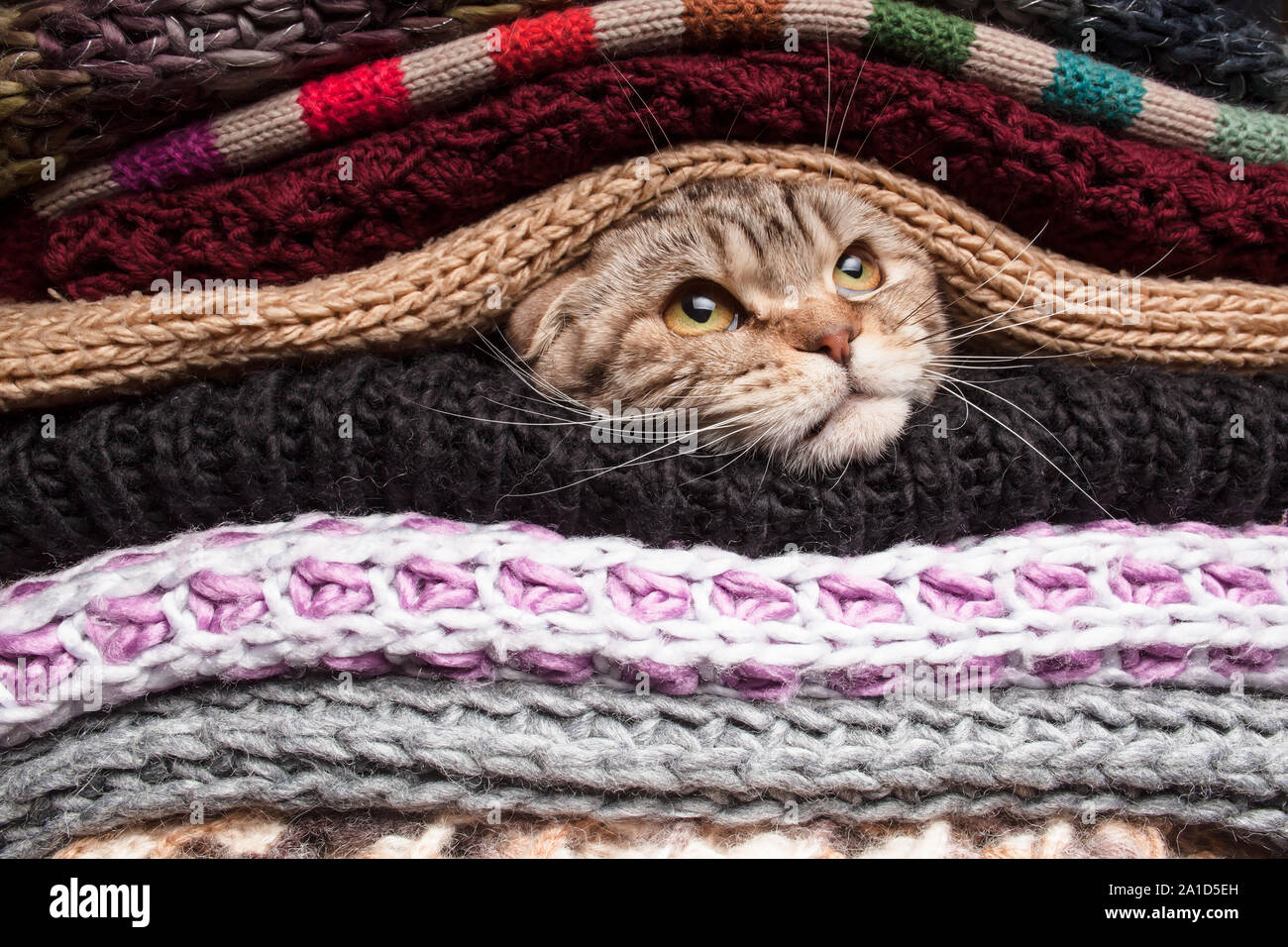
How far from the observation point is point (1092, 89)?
65cm

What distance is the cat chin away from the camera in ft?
Answer: 2.01

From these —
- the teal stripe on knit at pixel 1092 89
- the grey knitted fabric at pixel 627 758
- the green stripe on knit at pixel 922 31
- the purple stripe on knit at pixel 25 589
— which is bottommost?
the grey knitted fabric at pixel 627 758

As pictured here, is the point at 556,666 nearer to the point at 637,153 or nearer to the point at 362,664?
the point at 362,664

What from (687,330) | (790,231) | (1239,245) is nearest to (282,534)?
(687,330)

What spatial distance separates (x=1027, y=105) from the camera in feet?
2.19

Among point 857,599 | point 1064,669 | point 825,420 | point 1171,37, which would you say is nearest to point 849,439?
point 825,420

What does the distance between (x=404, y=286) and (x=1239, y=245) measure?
78cm

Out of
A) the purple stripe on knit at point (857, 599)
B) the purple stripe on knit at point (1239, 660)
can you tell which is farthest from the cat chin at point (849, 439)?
the purple stripe on knit at point (1239, 660)

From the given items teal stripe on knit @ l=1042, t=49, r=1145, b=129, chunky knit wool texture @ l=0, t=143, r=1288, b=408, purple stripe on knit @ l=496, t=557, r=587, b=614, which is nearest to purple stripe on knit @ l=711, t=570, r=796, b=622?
purple stripe on knit @ l=496, t=557, r=587, b=614

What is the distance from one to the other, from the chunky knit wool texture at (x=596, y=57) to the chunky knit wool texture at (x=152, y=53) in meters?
0.02

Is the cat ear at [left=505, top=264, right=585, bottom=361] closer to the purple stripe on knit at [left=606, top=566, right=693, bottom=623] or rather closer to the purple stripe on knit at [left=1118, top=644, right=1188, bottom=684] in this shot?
the purple stripe on knit at [left=606, top=566, right=693, bottom=623]

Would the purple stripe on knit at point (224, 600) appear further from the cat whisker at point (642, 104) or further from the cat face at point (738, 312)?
the cat whisker at point (642, 104)

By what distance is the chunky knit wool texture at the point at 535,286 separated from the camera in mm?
570

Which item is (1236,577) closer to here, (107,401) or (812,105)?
(812,105)
